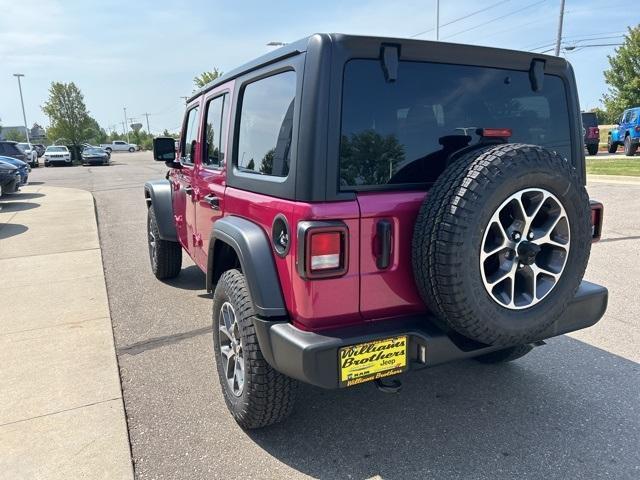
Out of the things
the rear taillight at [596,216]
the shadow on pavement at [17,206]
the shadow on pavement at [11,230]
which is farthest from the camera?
the shadow on pavement at [17,206]

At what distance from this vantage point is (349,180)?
7.10 feet

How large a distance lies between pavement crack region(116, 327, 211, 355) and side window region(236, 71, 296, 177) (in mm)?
1790

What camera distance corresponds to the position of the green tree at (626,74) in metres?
32.4

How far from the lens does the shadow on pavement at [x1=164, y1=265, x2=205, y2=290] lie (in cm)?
539

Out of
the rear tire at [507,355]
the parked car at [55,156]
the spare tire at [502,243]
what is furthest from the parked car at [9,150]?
the spare tire at [502,243]

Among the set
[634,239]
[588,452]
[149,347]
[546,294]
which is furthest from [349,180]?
[634,239]

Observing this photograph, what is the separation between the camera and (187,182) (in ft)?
13.6

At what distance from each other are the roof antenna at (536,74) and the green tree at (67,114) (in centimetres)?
5854

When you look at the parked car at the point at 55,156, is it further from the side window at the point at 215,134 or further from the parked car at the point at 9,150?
the side window at the point at 215,134

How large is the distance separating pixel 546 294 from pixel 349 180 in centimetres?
105

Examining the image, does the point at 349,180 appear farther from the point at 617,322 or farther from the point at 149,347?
the point at 617,322

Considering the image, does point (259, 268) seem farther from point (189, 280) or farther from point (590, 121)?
point (590, 121)

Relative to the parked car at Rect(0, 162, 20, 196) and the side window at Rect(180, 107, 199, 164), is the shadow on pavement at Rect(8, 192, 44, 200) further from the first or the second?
the side window at Rect(180, 107, 199, 164)

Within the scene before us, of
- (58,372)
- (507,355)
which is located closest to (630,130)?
(507,355)
